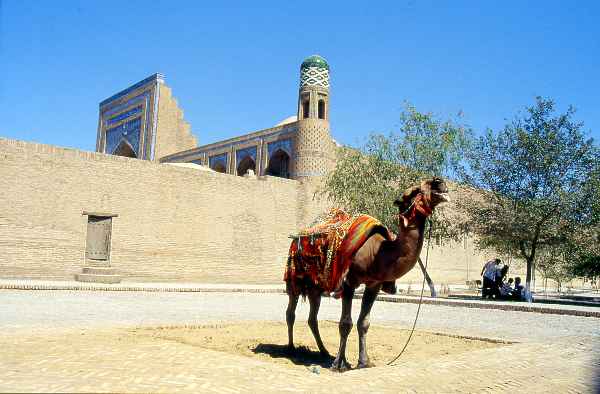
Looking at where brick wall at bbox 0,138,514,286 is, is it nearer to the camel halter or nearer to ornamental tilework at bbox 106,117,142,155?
ornamental tilework at bbox 106,117,142,155

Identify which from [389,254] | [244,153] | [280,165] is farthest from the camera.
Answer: [244,153]

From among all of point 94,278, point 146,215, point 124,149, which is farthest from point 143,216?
point 124,149

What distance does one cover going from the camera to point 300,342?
25.9 feet

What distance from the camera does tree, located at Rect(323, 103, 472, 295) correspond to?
19906 millimetres

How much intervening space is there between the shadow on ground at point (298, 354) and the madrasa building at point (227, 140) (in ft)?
66.3

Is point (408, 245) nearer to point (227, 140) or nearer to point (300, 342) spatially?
point (300, 342)

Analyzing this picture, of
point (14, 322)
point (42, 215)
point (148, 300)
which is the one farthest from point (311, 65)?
point (14, 322)

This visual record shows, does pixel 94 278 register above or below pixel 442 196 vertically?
below

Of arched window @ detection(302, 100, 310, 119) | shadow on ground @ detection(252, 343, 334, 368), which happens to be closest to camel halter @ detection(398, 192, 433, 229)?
shadow on ground @ detection(252, 343, 334, 368)

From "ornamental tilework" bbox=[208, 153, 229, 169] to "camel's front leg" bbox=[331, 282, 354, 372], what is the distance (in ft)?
103

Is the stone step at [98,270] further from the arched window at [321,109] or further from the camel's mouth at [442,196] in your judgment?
the camel's mouth at [442,196]

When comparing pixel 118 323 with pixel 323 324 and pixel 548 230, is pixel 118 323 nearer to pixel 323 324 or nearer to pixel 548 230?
pixel 323 324

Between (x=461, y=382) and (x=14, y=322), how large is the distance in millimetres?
6322

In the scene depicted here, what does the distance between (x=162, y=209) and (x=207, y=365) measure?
1780 centimetres
